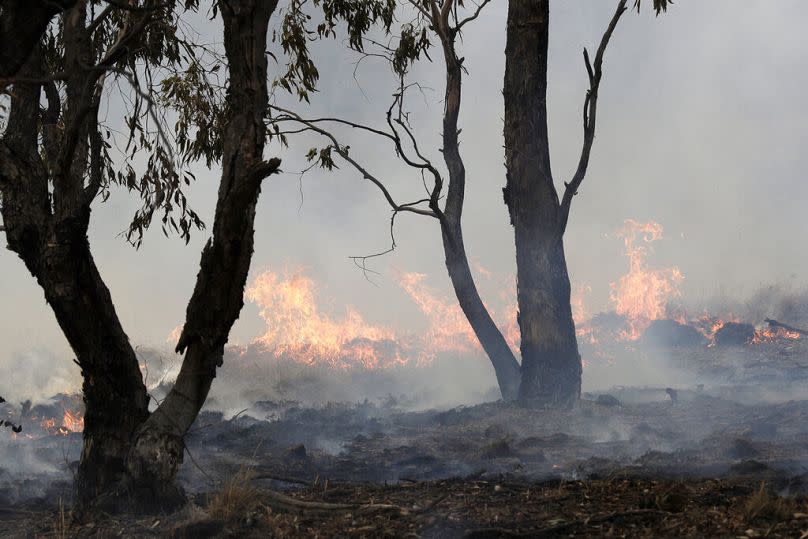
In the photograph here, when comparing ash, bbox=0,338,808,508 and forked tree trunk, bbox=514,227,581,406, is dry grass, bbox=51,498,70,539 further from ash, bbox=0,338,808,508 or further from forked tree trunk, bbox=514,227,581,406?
forked tree trunk, bbox=514,227,581,406

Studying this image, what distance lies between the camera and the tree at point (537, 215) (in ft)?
40.4

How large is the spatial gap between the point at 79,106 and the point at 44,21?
71 centimetres

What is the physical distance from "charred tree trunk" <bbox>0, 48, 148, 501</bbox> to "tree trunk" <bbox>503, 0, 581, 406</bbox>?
22.8 feet

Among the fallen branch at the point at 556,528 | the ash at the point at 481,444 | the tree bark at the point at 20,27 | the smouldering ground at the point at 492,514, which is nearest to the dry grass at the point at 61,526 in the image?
the smouldering ground at the point at 492,514

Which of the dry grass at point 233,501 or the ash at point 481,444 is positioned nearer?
the dry grass at point 233,501

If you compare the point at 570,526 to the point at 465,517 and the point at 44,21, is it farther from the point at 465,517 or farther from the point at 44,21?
the point at 44,21

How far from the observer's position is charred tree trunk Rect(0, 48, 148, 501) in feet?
21.4

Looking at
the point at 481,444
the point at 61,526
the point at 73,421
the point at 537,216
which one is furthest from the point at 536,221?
the point at 73,421

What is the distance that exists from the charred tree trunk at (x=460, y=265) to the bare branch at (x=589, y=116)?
178 centimetres

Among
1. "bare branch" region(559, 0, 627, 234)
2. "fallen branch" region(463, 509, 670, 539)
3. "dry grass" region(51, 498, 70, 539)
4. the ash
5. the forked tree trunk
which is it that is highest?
"bare branch" region(559, 0, 627, 234)

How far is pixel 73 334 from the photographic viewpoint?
660 cm

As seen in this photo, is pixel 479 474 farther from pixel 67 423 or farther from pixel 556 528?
pixel 67 423

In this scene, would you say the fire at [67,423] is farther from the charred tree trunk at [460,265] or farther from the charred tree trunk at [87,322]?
the charred tree trunk at [87,322]

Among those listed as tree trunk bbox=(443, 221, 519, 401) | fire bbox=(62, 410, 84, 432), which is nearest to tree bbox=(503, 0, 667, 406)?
tree trunk bbox=(443, 221, 519, 401)
